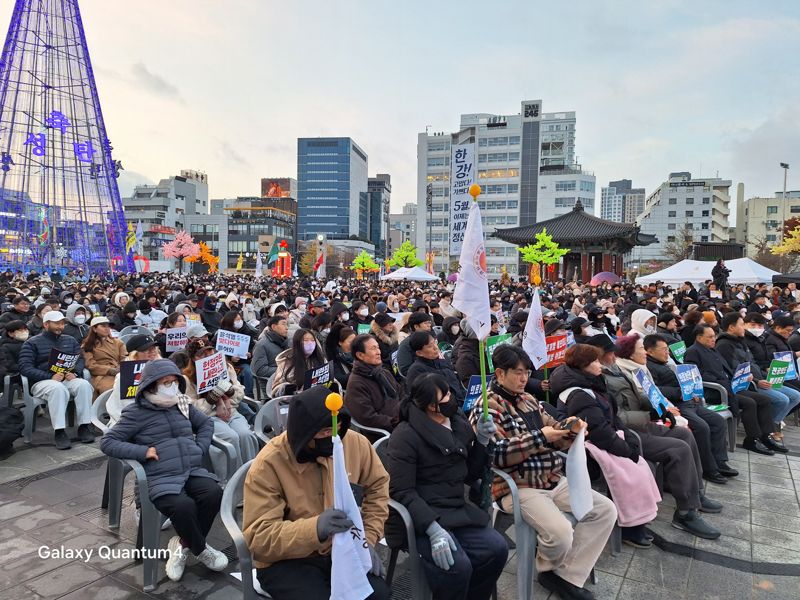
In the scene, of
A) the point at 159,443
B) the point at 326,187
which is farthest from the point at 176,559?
the point at 326,187

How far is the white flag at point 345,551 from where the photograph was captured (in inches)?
93.0

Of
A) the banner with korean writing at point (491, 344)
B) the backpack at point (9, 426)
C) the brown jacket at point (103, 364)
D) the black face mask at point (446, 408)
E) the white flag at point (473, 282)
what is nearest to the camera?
the black face mask at point (446, 408)

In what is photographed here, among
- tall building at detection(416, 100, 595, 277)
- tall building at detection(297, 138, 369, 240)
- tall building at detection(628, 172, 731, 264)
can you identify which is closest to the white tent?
tall building at detection(416, 100, 595, 277)

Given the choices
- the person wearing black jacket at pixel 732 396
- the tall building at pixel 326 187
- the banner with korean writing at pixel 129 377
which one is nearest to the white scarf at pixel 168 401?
the banner with korean writing at pixel 129 377

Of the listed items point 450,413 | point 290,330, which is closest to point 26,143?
point 290,330

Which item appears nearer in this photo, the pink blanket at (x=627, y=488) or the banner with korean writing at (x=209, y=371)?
the pink blanket at (x=627, y=488)

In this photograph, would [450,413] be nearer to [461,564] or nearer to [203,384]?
[461,564]

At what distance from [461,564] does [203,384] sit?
3051 mm

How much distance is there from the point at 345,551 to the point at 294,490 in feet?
1.40

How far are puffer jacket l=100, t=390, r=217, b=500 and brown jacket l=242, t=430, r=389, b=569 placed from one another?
56.7 inches

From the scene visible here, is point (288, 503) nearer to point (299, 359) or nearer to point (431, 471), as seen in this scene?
point (431, 471)

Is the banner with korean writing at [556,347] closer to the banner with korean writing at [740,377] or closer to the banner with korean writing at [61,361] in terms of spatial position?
the banner with korean writing at [740,377]

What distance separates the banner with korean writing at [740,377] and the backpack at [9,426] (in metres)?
9.13

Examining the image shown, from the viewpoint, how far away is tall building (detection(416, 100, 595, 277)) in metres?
81.7
